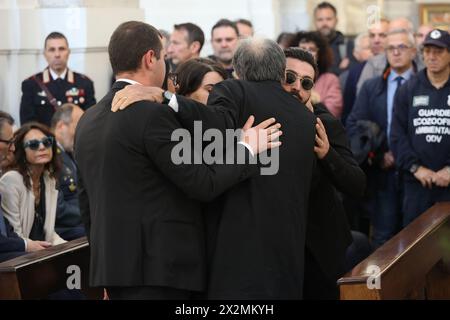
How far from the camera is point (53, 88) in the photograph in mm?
8102

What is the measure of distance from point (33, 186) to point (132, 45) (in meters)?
2.47

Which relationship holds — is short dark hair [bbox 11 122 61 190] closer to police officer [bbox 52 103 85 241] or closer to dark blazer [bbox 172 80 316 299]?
police officer [bbox 52 103 85 241]

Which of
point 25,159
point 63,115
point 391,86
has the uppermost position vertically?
point 391,86

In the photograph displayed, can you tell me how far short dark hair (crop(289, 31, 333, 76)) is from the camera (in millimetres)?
8133

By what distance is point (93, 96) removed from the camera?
8.21m

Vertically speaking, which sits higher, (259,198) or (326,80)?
(326,80)

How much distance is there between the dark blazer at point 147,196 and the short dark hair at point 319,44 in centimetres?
418

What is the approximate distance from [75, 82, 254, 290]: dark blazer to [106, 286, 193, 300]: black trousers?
0.13 ft

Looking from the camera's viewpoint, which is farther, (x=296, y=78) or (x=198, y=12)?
(x=198, y=12)

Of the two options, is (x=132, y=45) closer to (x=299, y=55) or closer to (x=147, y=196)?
(x=147, y=196)

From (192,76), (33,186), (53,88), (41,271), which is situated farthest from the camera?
(53,88)

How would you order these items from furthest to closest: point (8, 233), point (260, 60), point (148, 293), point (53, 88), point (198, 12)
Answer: point (198, 12) < point (53, 88) < point (8, 233) < point (260, 60) < point (148, 293)

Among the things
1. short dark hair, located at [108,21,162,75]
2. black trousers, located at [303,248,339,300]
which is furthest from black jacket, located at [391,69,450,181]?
short dark hair, located at [108,21,162,75]

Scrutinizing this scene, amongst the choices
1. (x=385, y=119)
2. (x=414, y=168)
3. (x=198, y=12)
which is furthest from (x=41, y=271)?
(x=198, y=12)
